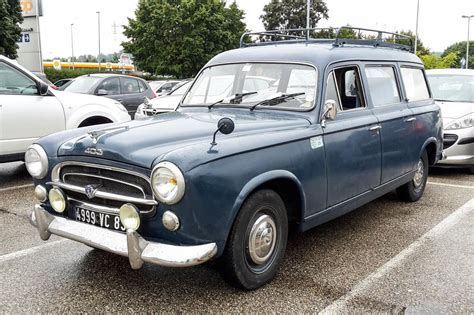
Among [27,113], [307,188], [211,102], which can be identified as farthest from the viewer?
[27,113]

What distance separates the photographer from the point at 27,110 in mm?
6980

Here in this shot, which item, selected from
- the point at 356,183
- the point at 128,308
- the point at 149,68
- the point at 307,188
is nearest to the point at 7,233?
the point at 128,308

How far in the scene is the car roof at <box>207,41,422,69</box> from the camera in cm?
454

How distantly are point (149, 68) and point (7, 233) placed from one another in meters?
35.8

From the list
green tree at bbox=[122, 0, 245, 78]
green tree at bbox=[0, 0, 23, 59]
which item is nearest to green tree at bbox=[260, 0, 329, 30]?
green tree at bbox=[122, 0, 245, 78]

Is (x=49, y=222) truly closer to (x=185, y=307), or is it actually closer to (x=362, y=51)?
(x=185, y=307)

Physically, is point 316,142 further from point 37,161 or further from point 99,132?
point 37,161

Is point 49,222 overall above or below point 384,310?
above

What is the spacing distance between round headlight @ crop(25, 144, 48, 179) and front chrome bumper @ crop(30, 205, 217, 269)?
565mm

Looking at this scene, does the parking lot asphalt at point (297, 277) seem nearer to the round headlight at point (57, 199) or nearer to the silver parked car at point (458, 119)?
the round headlight at point (57, 199)

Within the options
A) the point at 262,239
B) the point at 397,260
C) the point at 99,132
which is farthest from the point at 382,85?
the point at 99,132

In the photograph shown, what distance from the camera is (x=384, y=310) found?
11.0 feet

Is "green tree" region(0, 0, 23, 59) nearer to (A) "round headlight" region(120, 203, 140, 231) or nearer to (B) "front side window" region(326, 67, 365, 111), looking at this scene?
(B) "front side window" region(326, 67, 365, 111)

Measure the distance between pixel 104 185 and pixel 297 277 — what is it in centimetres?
167
